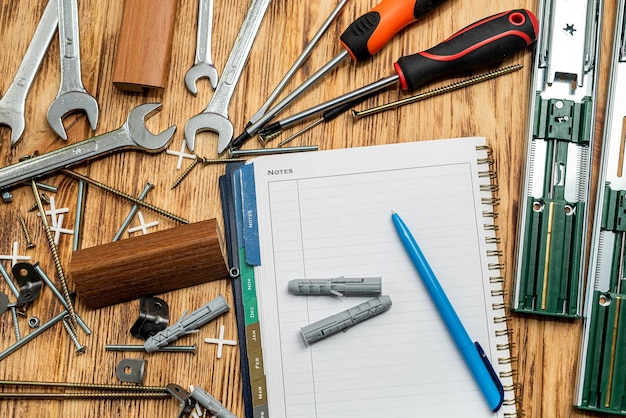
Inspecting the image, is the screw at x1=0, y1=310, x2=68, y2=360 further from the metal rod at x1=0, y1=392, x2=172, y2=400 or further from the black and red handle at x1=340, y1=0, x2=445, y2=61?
the black and red handle at x1=340, y1=0, x2=445, y2=61

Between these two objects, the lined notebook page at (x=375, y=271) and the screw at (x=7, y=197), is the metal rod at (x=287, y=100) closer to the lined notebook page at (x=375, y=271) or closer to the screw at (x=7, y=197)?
the lined notebook page at (x=375, y=271)

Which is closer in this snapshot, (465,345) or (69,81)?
(465,345)

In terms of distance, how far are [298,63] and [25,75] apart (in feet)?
1.50

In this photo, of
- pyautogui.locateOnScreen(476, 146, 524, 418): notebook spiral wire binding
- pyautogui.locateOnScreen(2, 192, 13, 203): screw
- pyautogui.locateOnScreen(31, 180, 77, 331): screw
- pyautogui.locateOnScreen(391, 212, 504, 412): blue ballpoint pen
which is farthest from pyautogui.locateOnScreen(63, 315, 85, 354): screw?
pyautogui.locateOnScreen(476, 146, 524, 418): notebook spiral wire binding

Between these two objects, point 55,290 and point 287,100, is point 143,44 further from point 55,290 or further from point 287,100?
point 55,290

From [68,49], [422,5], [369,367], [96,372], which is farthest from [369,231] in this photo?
[68,49]

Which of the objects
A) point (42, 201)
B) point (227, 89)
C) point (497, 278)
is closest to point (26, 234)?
point (42, 201)

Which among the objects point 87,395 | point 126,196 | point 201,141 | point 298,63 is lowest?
point 87,395

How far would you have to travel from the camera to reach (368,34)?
3.74ft

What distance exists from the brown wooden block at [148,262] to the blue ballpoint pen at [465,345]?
1.04ft

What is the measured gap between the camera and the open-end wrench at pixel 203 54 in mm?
1173

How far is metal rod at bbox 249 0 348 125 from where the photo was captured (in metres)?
1.16

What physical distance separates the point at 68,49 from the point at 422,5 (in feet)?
1.95

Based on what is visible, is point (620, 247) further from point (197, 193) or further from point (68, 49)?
point (68, 49)
